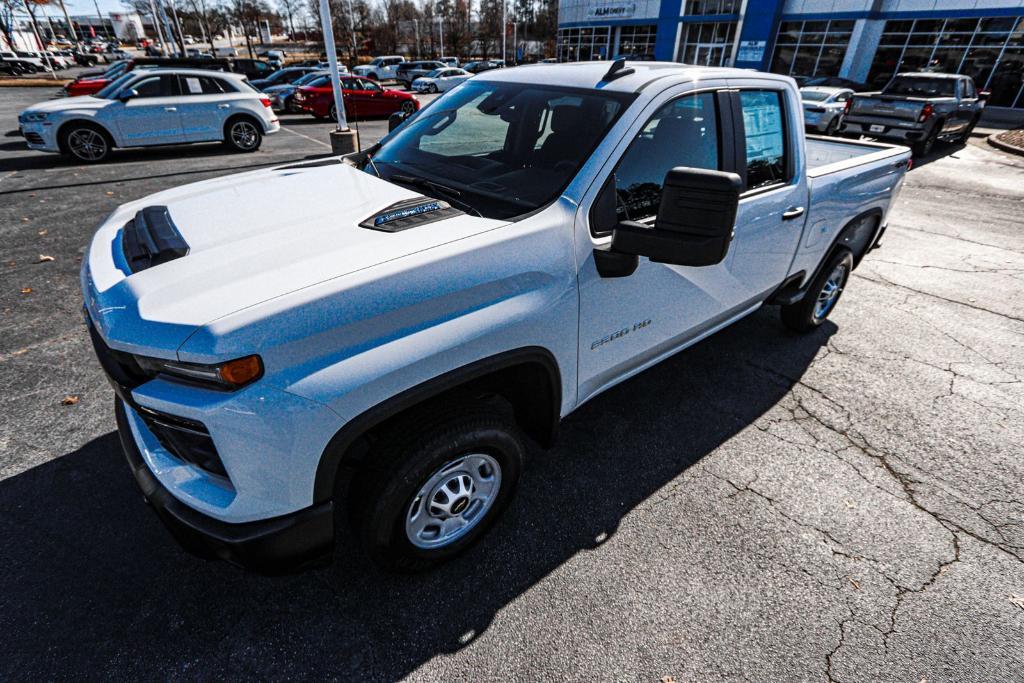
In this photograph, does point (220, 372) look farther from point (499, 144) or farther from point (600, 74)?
point (600, 74)

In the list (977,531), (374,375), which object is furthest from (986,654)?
(374,375)

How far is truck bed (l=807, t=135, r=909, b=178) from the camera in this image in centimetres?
416

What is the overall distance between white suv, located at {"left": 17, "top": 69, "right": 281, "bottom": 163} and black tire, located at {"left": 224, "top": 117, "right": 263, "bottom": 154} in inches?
0.8

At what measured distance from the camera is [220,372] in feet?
5.07

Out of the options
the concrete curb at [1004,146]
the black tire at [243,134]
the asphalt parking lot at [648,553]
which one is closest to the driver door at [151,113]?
the black tire at [243,134]

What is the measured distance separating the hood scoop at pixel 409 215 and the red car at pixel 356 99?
15672 millimetres

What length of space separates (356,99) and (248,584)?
18.0 m

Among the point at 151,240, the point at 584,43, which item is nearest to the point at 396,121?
the point at 151,240

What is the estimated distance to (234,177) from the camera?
9.68 feet

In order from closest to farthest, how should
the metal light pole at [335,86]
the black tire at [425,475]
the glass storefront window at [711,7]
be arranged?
the black tire at [425,475] < the metal light pole at [335,86] < the glass storefront window at [711,7]

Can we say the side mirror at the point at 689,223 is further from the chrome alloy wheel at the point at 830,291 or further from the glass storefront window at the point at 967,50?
the glass storefront window at the point at 967,50

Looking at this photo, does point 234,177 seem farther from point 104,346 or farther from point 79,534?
point 79,534

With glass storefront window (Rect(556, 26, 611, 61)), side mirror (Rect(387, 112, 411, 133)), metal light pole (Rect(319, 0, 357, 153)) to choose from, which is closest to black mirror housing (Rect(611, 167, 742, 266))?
side mirror (Rect(387, 112, 411, 133))

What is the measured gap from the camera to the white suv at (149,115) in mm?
9703
